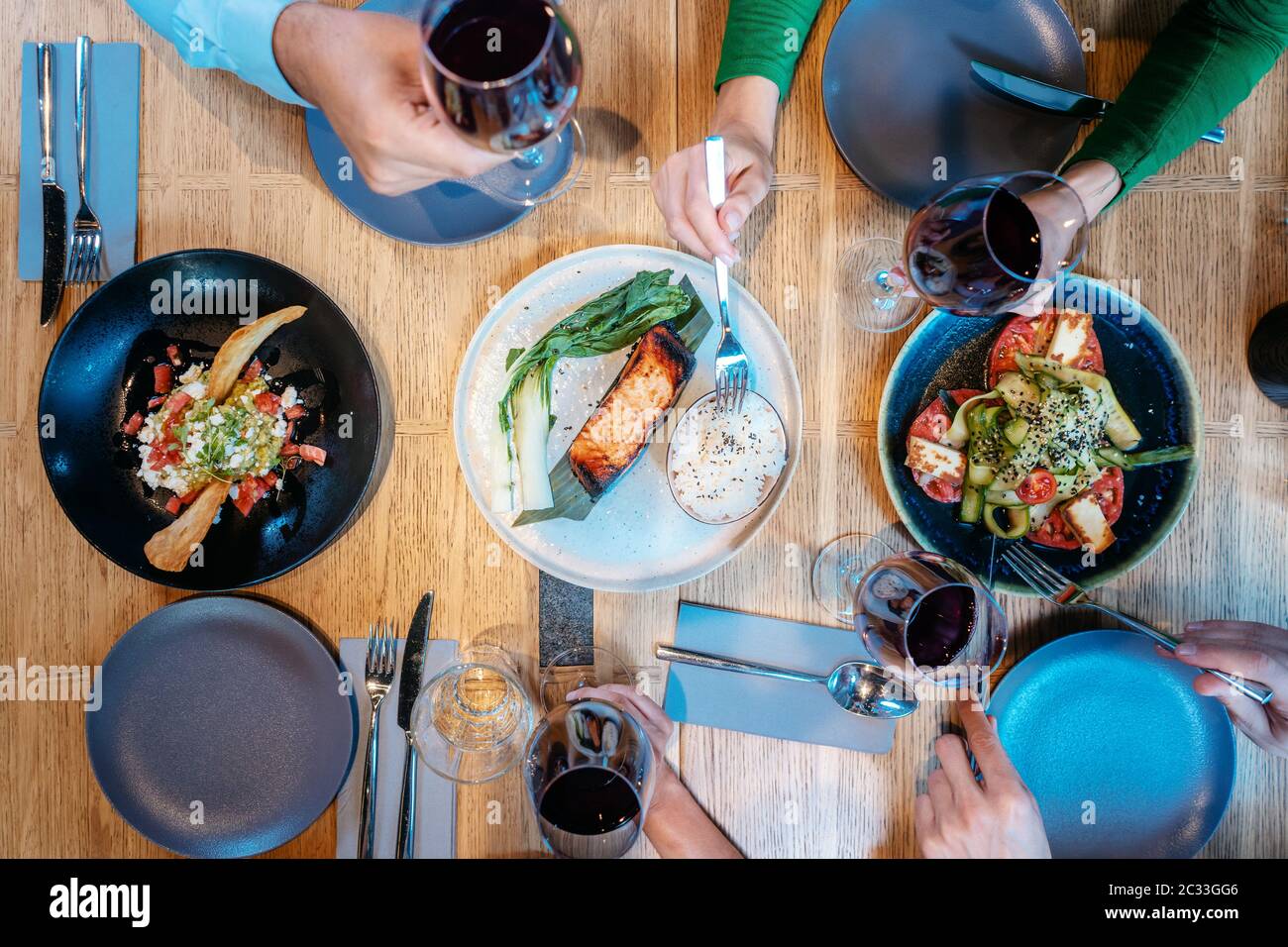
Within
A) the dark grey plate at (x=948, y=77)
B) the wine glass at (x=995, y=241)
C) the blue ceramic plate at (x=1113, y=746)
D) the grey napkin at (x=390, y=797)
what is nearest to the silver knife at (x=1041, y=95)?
the dark grey plate at (x=948, y=77)

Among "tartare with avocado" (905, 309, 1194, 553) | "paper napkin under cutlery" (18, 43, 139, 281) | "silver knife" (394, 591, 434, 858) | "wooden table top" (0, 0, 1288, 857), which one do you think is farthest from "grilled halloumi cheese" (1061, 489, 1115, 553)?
"paper napkin under cutlery" (18, 43, 139, 281)

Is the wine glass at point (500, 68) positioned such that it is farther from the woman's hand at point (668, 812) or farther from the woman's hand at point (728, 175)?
the woman's hand at point (668, 812)

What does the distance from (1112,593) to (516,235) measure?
3.95 ft

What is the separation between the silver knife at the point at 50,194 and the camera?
3.98 ft

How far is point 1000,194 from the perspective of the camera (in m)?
1.00

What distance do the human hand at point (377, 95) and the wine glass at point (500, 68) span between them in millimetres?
100

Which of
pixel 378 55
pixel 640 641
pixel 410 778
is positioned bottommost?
pixel 410 778

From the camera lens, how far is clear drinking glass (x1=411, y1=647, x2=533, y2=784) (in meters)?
1.23

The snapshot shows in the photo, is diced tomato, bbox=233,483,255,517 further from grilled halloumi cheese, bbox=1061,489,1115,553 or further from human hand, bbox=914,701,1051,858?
grilled halloumi cheese, bbox=1061,489,1115,553

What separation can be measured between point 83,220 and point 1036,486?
1623 mm

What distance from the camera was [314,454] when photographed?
48.1 inches

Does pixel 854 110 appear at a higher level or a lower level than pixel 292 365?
higher

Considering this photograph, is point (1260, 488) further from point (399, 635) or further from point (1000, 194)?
point (399, 635)
